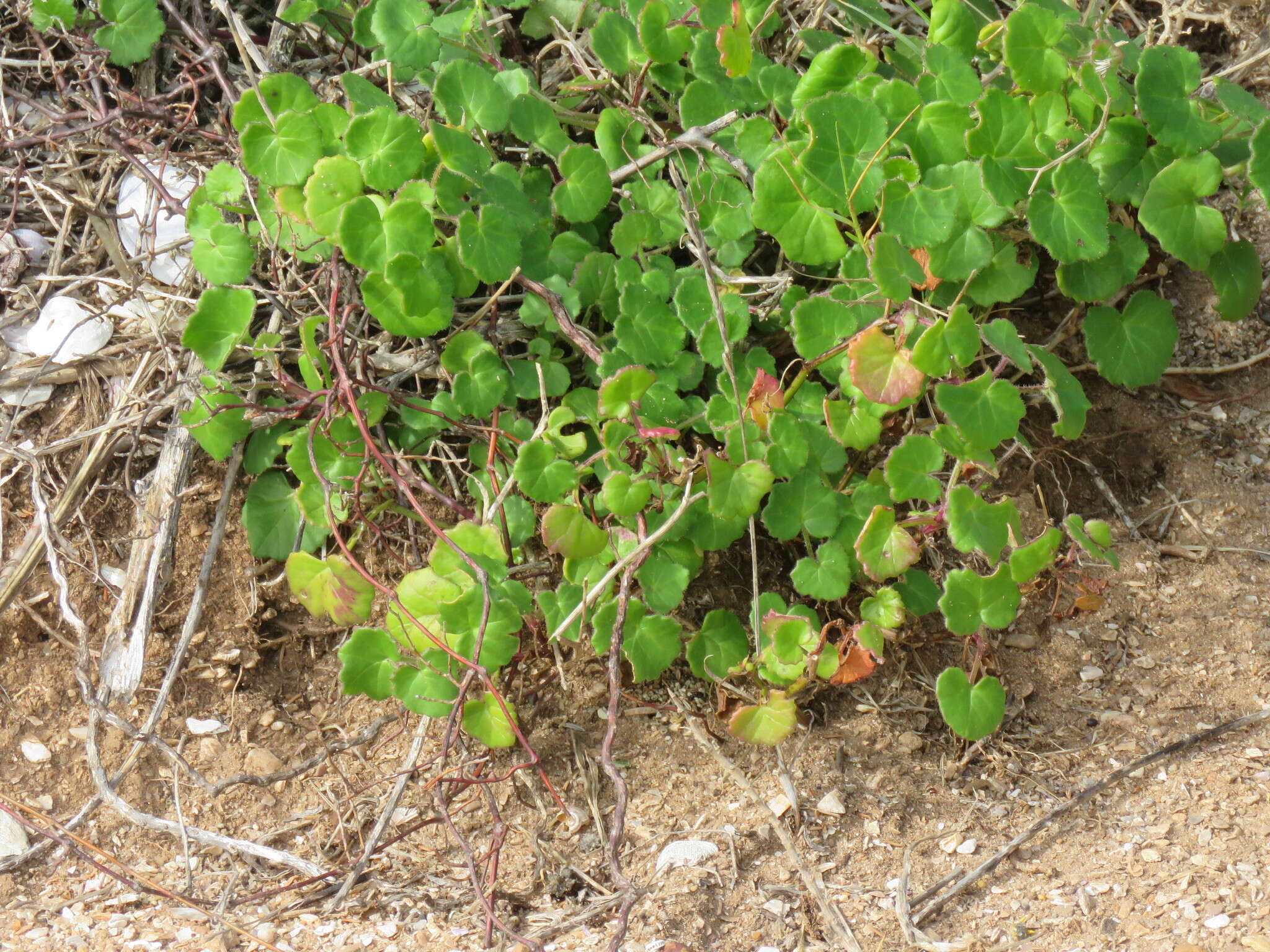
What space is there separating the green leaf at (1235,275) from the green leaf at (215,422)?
5.38 ft

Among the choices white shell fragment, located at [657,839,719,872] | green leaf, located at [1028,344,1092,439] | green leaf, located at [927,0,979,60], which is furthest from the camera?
green leaf, located at [927,0,979,60]

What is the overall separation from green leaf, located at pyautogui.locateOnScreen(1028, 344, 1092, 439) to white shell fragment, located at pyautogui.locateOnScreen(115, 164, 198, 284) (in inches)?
58.6

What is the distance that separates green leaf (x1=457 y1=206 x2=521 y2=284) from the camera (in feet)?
5.07

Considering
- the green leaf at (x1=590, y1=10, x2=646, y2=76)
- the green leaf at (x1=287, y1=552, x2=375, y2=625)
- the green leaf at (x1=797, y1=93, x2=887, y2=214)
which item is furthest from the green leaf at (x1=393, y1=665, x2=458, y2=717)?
the green leaf at (x1=590, y1=10, x2=646, y2=76)

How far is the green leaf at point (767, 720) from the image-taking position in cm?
152

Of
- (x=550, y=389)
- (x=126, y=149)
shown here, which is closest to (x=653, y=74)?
(x=550, y=389)

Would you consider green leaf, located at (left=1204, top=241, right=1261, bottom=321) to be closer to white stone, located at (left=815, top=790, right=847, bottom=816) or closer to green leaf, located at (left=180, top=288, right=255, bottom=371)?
white stone, located at (left=815, top=790, right=847, bottom=816)

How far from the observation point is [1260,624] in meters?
1.70

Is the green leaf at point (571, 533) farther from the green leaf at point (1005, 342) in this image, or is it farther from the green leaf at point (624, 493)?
the green leaf at point (1005, 342)

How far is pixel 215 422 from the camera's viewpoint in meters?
1.69

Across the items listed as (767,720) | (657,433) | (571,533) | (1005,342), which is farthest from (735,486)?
(1005,342)

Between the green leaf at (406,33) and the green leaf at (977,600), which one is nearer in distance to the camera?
the green leaf at (977,600)

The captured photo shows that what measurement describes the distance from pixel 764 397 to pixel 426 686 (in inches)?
25.7

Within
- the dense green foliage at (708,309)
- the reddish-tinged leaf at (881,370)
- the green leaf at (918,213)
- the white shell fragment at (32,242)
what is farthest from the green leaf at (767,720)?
the white shell fragment at (32,242)
